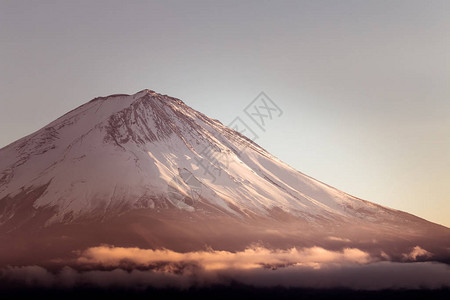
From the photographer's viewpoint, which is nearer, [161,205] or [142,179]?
[161,205]

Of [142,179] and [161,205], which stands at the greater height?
[142,179]

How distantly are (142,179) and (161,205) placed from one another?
11.5m

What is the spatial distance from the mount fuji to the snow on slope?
0.35 metres

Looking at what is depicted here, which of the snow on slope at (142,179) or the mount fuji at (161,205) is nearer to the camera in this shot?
the mount fuji at (161,205)

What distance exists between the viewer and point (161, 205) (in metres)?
159

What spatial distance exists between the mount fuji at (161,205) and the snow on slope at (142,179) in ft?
1.15

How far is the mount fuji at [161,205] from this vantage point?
15138cm

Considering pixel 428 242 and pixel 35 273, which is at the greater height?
pixel 428 242

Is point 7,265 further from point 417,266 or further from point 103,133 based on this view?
point 417,266

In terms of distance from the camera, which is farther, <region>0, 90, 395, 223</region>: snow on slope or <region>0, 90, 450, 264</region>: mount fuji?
<region>0, 90, 395, 223</region>: snow on slope

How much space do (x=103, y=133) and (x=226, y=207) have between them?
171 feet

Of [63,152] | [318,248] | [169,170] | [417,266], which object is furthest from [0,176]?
[417,266]

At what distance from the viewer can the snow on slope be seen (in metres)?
162

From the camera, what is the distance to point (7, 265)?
15000 centimetres
